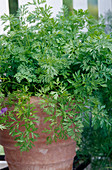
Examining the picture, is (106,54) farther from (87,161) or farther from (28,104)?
(87,161)

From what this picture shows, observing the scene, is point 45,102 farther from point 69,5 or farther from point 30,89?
point 69,5

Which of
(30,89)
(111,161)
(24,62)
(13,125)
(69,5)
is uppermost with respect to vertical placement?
(69,5)

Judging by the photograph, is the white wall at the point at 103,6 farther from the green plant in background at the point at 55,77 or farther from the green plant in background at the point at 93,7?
the green plant in background at the point at 55,77

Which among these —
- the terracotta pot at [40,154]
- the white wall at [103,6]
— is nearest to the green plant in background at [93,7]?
the white wall at [103,6]

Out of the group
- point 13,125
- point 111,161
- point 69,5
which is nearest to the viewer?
point 13,125

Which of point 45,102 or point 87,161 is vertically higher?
point 45,102

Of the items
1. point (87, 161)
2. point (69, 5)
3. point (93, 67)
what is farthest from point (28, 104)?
point (69, 5)

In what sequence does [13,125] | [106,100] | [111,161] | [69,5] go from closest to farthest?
[13,125]
[106,100]
[111,161]
[69,5]

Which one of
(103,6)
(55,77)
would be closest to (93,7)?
(103,6)

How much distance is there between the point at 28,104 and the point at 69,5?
1.63 m

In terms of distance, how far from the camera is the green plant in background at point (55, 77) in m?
1.00

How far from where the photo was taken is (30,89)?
1.15 meters

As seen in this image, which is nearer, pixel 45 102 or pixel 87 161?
pixel 45 102

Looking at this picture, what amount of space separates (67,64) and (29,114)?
28 centimetres
